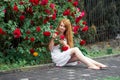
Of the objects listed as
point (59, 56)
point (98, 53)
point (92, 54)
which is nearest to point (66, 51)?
point (59, 56)

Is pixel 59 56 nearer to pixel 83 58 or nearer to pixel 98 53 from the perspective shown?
pixel 83 58

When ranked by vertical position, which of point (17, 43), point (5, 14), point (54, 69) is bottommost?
point (54, 69)

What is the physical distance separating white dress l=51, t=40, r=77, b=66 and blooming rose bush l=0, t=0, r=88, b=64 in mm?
140

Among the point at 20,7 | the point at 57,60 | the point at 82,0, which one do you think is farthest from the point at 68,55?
the point at 82,0

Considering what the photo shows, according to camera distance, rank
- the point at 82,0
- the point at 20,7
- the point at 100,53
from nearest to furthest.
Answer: the point at 20,7
the point at 100,53
the point at 82,0

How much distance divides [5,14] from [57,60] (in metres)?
1.60

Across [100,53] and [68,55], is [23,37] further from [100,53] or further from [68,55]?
[100,53]

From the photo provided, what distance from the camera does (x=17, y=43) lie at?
9.06 metres

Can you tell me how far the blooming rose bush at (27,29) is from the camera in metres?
8.47

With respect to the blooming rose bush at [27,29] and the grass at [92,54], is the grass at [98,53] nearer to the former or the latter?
the grass at [92,54]

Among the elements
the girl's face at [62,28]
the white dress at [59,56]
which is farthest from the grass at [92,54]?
the girl's face at [62,28]

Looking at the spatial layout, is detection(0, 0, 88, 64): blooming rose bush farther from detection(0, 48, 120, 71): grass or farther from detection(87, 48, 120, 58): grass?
detection(87, 48, 120, 58): grass

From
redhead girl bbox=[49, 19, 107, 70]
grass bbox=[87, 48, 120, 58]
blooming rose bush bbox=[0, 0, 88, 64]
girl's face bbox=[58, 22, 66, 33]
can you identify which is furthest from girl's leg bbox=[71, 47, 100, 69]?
grass bbox=[87, 48, 120, 58]

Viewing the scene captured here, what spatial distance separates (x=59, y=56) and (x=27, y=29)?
942 millimetres
